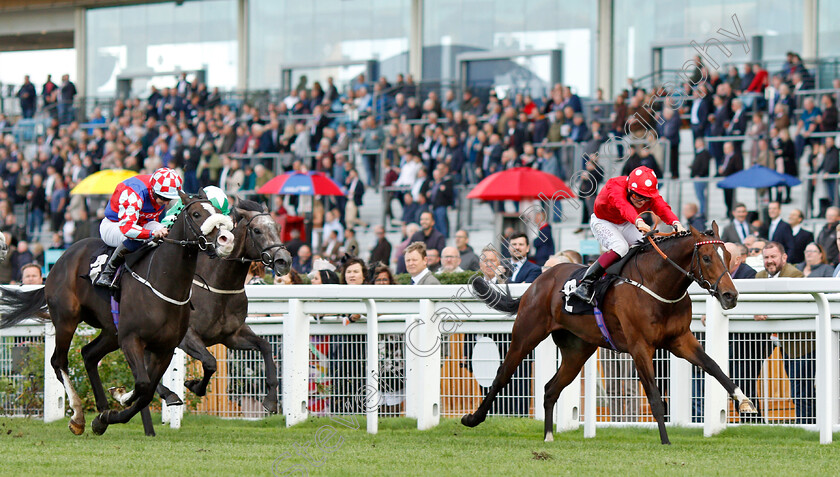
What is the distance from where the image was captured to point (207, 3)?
926 inches

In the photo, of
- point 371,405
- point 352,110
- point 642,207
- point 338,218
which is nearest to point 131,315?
point 371,405

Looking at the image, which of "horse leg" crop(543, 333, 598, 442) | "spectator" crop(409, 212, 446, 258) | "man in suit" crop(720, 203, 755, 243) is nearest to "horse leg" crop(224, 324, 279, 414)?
"horse leg" crop(543, 333, 598, 442)

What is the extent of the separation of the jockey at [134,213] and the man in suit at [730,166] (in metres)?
7.93

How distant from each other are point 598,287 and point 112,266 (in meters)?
2.85

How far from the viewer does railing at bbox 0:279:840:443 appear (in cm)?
670

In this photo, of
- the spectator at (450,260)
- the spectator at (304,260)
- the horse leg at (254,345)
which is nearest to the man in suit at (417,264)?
the spectator at (450,260)

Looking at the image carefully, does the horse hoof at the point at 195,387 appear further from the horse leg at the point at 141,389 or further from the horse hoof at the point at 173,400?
the horse leg at the point at 141,389

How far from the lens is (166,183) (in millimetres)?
7031

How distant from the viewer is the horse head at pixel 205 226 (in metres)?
6.26

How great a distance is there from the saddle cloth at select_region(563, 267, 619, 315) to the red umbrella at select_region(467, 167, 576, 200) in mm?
5433

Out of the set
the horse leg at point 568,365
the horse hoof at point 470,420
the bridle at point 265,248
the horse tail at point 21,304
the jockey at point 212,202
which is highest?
the jockey at point 212,202

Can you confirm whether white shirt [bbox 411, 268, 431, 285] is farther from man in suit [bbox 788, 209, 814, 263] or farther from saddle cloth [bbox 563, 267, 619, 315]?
man in suit [bbox 788, 209, 814, 263]

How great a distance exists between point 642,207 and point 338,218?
340 inches

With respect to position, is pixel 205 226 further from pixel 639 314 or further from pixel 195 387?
pixel 639 314
